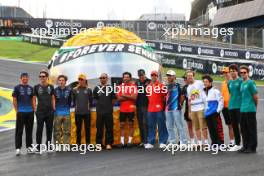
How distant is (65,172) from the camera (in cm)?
837

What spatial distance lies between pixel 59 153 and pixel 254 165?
4.31 metres

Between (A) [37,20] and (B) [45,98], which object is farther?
(A) [37,20]

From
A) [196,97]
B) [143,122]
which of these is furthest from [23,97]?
[196,97]

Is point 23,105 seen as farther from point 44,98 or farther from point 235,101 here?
point 235,101

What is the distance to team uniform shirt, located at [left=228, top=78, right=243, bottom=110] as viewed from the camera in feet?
32.0

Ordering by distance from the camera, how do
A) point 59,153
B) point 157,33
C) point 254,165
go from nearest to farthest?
point 254,165 → point 59,153 → point 157,33

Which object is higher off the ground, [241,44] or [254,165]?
[241,44]

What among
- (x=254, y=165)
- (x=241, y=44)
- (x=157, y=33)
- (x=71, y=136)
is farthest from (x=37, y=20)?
(x=254, y=165)

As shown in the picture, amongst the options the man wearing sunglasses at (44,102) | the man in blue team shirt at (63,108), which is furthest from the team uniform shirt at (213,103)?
the man wearing sunglasses at (44,102)

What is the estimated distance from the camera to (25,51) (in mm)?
39281

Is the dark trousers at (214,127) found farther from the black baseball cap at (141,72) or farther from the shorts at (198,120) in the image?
the black baseball cap at (141,72)

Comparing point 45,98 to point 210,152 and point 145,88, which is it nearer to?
point 145,88

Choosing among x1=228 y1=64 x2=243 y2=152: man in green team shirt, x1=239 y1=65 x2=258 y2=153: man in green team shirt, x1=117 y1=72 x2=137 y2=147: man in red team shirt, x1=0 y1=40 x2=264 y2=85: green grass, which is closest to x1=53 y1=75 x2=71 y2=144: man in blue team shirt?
x1=117 y1=72 x2=137 y2=147: man in red team shirt

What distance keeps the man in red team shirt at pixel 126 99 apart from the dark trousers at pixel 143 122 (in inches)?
6.1
